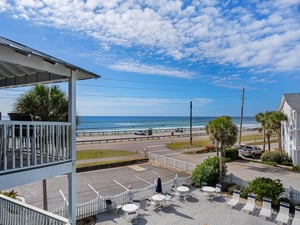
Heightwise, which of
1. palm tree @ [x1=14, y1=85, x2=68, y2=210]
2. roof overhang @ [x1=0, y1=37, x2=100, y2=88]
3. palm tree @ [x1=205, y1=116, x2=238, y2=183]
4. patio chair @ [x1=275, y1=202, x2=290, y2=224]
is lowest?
patio chair @ [x1=275, y1=202, x2=290, y2=224]

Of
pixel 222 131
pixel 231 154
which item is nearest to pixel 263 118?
pixel 231 154

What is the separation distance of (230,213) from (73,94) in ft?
33.0

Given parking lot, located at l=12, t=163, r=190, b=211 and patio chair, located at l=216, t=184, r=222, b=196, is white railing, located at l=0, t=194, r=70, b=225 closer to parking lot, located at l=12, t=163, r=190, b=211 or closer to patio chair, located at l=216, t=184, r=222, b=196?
parking lot, located at l=12, t=163, r=190, b=211

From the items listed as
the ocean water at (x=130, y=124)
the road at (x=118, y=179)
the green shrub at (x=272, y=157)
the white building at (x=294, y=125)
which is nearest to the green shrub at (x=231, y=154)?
the road at (x=118, y=179)

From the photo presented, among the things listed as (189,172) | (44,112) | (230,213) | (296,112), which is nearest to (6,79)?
(44,112)

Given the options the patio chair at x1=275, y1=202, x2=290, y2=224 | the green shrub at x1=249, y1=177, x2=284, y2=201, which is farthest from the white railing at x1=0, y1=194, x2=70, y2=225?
the green shrub at x1=249, y1=177, x2=284, y2=201

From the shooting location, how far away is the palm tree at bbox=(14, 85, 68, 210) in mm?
9117

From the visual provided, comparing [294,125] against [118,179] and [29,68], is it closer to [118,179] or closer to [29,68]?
[118,179]

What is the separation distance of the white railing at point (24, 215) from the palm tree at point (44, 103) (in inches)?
87.8

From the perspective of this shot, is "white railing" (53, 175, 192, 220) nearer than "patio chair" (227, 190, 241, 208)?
Yes

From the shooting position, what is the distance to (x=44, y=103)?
9.35 metres

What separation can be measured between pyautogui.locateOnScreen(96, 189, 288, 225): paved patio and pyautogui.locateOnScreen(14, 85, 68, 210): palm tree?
4.28 m

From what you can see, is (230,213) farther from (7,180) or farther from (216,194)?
(7,180)

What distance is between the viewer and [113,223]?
10.8 metres
